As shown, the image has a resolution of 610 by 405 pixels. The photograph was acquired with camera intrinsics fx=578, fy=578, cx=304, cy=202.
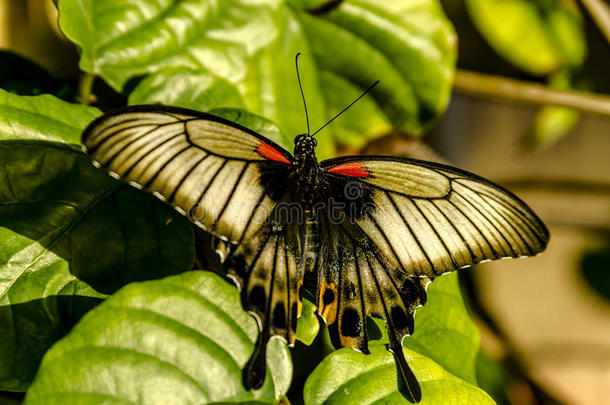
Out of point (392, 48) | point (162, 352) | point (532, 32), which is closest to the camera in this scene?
point (162, 352)

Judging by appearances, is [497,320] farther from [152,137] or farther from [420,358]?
[152,137]

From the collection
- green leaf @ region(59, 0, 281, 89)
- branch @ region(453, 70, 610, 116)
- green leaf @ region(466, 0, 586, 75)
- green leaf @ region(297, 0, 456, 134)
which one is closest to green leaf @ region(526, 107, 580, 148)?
green leaf @ region(466, 0, 586, 75)

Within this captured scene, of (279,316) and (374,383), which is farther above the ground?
(279,316)


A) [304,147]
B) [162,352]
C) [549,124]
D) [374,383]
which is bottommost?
[549,124]

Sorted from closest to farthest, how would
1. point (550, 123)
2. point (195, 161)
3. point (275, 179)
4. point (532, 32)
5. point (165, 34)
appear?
point (195, 161)
point (275, 179)
point (165, 34)
point (532, 32)
point (550, 123)

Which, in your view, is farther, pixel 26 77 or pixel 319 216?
pixel 26 77

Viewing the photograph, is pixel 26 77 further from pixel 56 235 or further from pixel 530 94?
pixel 530 94

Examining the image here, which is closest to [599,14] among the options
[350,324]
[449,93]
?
[449,93]

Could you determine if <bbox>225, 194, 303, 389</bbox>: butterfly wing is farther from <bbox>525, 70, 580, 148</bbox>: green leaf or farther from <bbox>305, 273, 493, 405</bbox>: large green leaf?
<bbox>525, 70, 580, 148</bbox>: green leaf

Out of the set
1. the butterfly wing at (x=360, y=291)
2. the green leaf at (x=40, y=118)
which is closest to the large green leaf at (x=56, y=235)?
the green leaf at (x=40, y=118)
